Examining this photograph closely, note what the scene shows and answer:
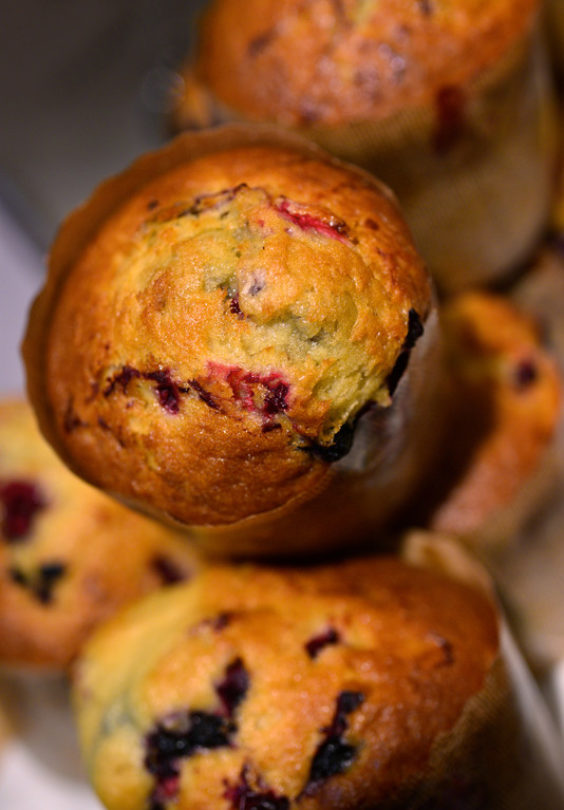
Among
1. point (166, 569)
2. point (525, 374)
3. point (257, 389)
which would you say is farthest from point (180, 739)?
point (525, 374)

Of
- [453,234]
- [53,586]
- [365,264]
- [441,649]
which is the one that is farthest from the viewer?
[453,234]

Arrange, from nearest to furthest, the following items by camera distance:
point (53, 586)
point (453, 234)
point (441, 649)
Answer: point (441, 649) → point (53, 586) → point (453, 234)

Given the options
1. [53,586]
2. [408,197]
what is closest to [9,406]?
[53,586]

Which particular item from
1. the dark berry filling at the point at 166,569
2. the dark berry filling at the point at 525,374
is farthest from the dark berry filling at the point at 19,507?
the dark berry filling at the point at 525,374

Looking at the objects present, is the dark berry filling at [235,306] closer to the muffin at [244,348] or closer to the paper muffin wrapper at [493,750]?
the muffin at [244,348]

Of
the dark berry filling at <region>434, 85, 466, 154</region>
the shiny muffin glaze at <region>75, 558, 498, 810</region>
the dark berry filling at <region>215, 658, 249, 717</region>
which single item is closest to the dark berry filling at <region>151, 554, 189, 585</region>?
the shiny muffin glaze at <region>75, 558, 498, 810</region>

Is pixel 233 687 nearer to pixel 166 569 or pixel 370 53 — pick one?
pixel 166 569

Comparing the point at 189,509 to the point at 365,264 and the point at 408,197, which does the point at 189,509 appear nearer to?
the point at 365,264
